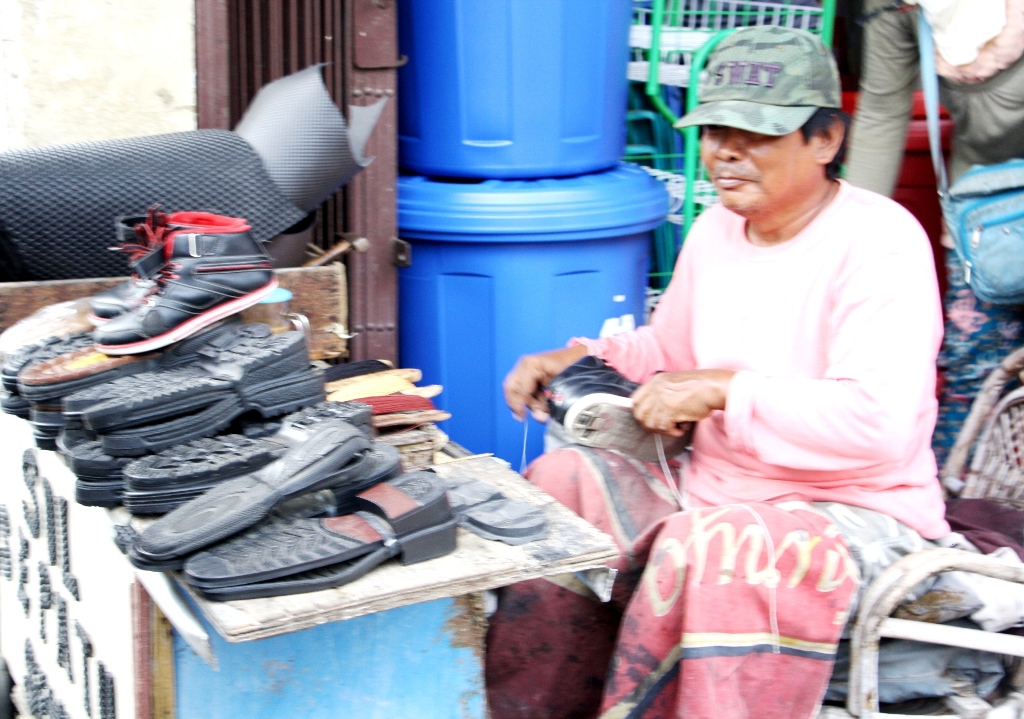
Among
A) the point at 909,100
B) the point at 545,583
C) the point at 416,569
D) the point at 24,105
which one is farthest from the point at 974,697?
the point at 24,105

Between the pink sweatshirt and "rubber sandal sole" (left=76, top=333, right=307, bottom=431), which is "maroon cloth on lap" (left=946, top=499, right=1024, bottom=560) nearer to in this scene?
the pink sweatshirt

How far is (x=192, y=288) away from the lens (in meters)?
1.90

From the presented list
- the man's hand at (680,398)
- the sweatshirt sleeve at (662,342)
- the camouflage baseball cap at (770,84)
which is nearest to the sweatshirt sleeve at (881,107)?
the sweatshirt sleeve at (662,342)

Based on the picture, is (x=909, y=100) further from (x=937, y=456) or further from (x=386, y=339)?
(x=386, y=339)

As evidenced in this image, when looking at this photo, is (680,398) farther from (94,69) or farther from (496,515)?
(94,69)

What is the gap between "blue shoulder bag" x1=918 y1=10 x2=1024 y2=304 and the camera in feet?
8.81

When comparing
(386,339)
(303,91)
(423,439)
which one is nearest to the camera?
(423,439)

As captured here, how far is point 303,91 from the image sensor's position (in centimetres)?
248

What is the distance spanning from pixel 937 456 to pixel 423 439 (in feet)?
6.27

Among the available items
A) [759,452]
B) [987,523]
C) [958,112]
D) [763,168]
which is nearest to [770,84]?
[763,168]

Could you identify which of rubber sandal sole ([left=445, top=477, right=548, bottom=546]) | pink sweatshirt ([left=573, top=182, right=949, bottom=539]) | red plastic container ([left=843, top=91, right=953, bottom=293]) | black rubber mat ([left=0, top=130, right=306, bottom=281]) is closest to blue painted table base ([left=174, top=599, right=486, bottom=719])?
rubber sandal sole ([left=445, top=477, right=548, bottom=546])

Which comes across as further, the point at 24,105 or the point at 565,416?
the point at 24,105

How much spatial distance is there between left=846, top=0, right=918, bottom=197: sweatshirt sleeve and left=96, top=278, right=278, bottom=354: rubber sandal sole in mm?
2009

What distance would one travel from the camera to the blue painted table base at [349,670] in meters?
1.63
